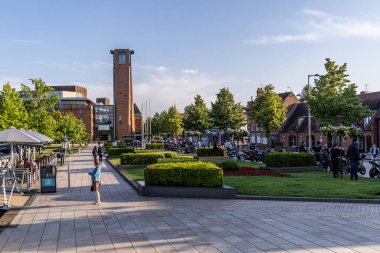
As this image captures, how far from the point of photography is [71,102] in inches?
5418

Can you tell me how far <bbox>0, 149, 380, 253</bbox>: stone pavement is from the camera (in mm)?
8488

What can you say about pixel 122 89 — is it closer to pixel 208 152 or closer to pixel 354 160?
pixel 208 152

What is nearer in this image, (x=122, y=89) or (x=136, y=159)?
(x=136, y=159)

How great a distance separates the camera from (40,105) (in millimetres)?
45688

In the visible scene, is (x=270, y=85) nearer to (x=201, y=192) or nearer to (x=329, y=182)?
(x=329, y=182)

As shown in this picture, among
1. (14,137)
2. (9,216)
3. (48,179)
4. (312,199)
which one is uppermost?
(14,137)

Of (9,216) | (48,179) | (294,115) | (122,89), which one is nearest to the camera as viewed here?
(9,216)

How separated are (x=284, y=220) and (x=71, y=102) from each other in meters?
133

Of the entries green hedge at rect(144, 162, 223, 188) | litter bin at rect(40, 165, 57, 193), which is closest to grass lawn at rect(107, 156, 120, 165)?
litter bin at rect(40, 165, 57, 193)

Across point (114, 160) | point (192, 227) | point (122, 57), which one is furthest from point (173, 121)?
point (192, 227)

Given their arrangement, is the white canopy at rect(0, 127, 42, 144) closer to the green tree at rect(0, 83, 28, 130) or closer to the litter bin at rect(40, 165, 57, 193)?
the litter bin at rect(40, 165, 57, 193)

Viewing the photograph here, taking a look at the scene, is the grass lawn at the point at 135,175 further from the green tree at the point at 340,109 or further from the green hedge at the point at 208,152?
the green tree at the point at 340,109

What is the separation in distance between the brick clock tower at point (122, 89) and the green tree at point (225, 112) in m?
61.4

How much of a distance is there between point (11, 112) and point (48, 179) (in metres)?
20.0
